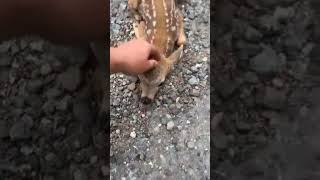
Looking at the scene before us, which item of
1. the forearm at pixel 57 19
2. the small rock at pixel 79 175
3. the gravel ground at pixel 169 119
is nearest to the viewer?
the forearm at pixel 57 19

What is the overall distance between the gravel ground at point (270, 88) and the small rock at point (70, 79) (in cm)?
23

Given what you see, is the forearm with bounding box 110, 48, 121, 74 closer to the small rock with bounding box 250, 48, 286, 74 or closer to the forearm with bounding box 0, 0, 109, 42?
the forearm with bounding box 0, 0, 109, 42

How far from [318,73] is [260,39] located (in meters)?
0.10

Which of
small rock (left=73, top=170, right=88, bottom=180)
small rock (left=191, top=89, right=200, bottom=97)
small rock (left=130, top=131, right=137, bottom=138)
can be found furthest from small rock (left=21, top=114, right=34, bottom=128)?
small rock (left=191, top=89, right=200, bottom=97)

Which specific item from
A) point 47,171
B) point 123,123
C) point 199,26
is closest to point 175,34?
point 199,26

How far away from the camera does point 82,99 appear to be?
103cm

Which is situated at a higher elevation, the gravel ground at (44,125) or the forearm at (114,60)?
the forearm at (114,60)

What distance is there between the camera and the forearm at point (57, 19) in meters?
0.94

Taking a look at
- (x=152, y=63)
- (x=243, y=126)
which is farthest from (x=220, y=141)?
(x=152, y=63)

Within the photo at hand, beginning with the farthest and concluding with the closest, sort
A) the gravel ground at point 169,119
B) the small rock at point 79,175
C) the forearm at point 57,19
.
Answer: the gravel ground at point 169,119 < the small rock at point 79,175 < the forearm at point 57,19

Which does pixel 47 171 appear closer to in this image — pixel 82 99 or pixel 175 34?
pixel 82 99

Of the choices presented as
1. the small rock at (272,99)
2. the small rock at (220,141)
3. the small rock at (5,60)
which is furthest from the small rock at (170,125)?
the small rock at (5,60)

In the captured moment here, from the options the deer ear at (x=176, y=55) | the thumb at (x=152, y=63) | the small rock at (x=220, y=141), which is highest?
the deer ear at (x=176, y=55)

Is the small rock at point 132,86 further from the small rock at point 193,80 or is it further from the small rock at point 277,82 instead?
the small rock at point 277,82
